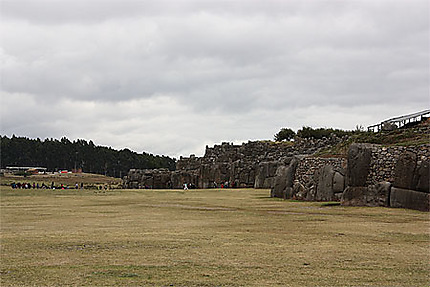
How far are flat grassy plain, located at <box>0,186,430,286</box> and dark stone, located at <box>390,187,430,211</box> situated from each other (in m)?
3.06

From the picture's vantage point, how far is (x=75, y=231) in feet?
54.0

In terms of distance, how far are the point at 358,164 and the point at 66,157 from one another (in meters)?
151

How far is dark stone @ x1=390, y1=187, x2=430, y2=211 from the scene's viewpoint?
2341 centimetres

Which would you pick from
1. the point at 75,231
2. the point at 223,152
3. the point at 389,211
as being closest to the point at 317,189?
the point at 389,211

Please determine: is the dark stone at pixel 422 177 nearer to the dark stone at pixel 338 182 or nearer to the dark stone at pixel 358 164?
the dark stone at pixel 358 164

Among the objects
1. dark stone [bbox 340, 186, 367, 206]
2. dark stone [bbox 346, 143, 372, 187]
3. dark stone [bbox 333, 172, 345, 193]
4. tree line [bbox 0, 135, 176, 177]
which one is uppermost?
tree line [bbox 0, 135, 176, 177]

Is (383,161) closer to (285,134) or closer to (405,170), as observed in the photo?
(405,170)

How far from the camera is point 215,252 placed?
12102mm

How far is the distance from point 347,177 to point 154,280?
21987mm

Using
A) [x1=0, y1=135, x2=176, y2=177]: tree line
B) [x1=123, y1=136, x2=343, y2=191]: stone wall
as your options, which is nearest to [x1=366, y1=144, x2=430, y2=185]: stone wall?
[x1=123, y1=136, x2=343, y2=191]: stone wall

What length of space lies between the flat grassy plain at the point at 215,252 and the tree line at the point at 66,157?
154 meters

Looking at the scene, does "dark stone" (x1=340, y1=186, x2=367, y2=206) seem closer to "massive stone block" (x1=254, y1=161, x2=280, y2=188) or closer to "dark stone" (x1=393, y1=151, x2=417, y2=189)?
"dark stone" (x1=393, y1=151, x2=417, y2=189)

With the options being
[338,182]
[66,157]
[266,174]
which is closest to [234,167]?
[266,174]

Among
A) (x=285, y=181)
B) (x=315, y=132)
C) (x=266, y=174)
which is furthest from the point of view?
(x=315, y=132)
